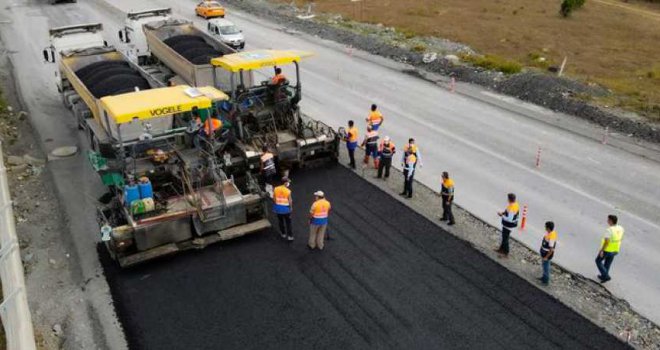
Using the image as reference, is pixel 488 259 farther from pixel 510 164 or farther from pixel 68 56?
pixel 68 56

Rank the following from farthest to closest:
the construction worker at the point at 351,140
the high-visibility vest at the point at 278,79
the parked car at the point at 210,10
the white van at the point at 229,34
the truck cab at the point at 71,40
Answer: the parked car at the point at 210,10 < the white van at the point at 229,34 < the truck cab at the point at 71,40 < the high-visibility vest at the point at 278,79 < the construction worker at the point at 351,140

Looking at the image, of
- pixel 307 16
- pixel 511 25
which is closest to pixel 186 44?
pixel 307 16

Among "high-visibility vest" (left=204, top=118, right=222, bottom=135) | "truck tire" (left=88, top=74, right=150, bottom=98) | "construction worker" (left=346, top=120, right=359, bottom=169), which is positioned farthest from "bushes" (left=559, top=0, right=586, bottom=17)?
"high-visibility vest" (left=204, top=118, right=222, bottom=135)

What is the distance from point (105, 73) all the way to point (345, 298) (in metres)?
10.1

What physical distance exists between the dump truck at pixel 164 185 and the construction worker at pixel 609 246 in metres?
6.57

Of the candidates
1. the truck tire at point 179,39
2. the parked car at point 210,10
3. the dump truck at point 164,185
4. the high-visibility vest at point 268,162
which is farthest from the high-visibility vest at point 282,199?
the parked car at point 210,10

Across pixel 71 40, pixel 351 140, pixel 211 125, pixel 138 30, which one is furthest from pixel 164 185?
pixel 138 30

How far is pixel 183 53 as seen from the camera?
18578 millimetres

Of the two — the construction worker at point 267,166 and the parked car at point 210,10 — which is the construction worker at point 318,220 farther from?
the parked car at point 210,10

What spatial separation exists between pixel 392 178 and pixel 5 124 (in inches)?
483

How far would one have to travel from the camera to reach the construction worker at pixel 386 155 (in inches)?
565

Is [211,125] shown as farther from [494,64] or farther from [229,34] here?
[229,34]

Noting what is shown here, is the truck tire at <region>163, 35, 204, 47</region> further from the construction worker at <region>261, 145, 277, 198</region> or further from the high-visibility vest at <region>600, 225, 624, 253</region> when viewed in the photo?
the high-visibility vest at <region>600, 225, 624, 253</region>

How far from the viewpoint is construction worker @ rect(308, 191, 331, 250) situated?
1100 centimetres
